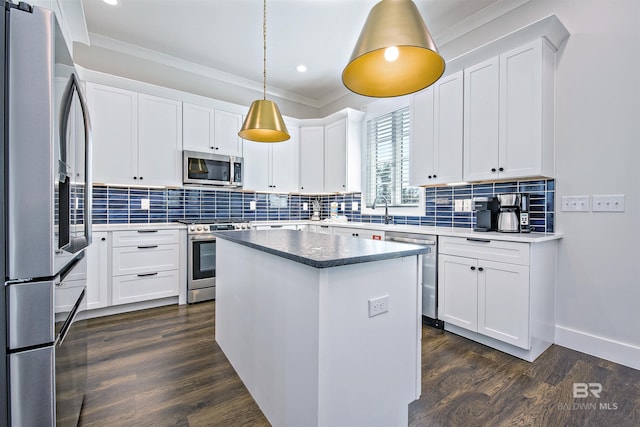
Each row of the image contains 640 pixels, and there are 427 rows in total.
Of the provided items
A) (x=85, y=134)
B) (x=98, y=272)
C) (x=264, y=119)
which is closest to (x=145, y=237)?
(x=98, y=272)

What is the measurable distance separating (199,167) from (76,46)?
181 cm

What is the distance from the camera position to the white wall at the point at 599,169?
7.04 feet

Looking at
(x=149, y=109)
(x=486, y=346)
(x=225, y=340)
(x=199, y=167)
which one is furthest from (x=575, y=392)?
(x=149, y=109)

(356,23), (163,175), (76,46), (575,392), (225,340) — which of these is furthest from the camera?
(163,175)

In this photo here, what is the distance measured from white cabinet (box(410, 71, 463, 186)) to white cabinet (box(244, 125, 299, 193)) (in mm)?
1896

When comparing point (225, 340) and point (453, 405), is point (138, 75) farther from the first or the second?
point (453, 405)

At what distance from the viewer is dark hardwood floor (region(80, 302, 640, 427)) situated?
158 cm

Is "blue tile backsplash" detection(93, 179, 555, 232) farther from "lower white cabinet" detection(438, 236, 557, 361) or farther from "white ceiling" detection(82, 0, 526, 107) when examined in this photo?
"white ceiling" detection(82, 0, 526, 107)

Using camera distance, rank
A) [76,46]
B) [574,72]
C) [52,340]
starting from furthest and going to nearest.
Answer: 1. [76,46]
2. [574,72]
3. [52,340]

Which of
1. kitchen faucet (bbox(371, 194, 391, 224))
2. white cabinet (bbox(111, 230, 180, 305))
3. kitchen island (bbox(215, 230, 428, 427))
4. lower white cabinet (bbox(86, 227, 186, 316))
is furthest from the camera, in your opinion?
kitchen faucet (bbox(371, 194, 391, 224))

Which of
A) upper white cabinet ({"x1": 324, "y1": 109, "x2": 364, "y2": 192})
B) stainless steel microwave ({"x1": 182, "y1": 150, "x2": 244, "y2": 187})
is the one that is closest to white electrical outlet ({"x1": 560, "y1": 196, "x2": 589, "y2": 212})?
upper white cabinet ({"x1": 324, "y1": 109, "x2": 364, "y2": 192})

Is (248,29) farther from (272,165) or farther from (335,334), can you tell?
(335,334)

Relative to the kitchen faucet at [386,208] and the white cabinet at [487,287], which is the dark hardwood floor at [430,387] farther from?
the kitchen faucet at [386,208]

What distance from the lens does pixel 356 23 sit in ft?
10.2
